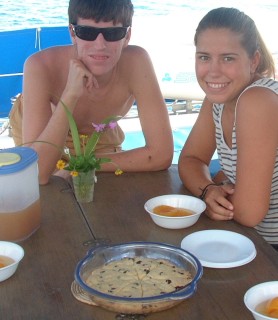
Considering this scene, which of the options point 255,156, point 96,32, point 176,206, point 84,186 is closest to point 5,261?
point 84,186

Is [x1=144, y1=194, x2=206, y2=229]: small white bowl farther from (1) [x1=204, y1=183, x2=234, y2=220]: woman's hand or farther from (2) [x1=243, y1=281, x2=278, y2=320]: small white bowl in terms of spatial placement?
(2) [x1=243, y1=281, x2=278, y2=320]: small white bowl

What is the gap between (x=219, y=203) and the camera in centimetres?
150

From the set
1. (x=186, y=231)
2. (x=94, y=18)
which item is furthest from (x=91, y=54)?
(x=186, y=231)

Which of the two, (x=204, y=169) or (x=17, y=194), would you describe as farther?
(x=204, y=169)

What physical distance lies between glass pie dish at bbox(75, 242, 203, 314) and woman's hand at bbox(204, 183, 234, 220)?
1.16 feet

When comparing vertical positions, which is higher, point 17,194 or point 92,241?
point 17,194

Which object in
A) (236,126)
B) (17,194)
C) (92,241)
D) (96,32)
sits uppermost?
(96,32)

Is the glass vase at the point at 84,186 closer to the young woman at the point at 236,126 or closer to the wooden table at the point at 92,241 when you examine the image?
the wooden table at the point at 92,241

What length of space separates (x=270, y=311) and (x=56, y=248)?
0.57 m

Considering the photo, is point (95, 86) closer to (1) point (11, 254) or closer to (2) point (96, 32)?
(2) point (96, 32)

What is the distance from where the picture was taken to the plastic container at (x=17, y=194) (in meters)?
1.28

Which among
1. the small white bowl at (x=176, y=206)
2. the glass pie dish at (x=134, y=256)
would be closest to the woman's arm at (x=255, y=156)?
the small white bowl at (x=176, y=206)

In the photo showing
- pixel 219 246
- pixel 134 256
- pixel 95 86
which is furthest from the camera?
pixel 95 86

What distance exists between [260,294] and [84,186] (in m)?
0.72
